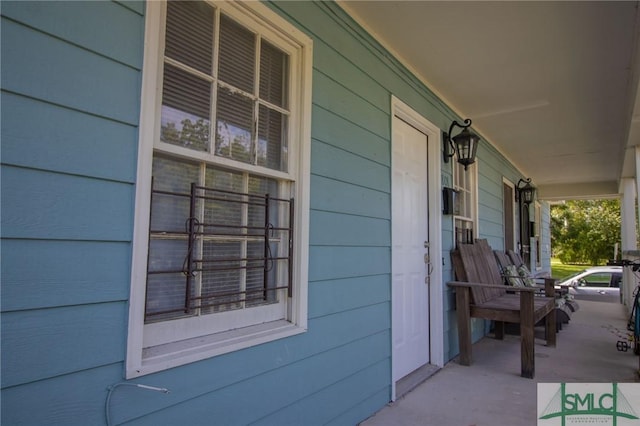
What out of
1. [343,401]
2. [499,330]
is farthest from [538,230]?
[343,401]

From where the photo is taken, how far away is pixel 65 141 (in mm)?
1050

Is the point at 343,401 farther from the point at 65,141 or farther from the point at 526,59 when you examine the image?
the point at 526,59

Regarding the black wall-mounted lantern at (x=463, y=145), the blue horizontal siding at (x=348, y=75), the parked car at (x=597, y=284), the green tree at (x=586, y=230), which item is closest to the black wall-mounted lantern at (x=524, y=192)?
the parked car at (x=597, y=284)

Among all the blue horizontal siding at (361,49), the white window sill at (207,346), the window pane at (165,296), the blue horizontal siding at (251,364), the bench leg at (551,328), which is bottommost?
the bench leg at (551,328)

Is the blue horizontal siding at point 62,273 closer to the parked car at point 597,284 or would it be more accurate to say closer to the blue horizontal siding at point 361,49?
the blue horizontal siding at point 361,49

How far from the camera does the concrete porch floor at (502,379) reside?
236 centimetres

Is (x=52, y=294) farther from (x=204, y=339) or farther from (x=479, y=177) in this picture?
(x=479, y=177)

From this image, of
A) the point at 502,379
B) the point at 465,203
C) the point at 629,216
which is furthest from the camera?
the point at 629,216

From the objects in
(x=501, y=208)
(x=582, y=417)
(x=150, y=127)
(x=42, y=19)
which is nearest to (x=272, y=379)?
(x=150, y=127)

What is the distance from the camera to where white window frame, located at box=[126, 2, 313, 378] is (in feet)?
3.92

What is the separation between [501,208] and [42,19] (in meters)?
5.87

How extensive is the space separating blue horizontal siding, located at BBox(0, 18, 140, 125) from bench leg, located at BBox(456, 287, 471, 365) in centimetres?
314

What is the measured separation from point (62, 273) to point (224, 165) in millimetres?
695

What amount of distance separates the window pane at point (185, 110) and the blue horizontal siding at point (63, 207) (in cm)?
32
